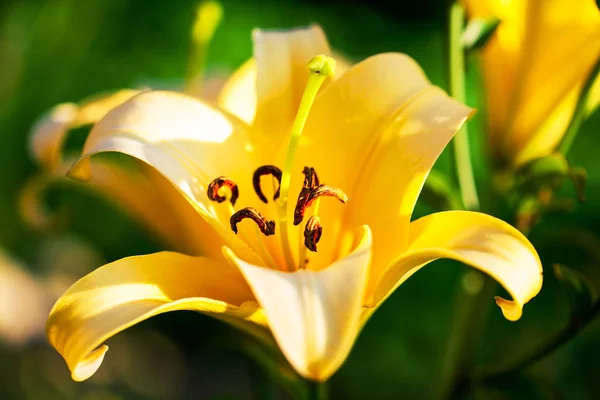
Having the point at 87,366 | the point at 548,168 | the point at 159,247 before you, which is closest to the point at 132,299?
the point at 87,366

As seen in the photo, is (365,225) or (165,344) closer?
(365,225)

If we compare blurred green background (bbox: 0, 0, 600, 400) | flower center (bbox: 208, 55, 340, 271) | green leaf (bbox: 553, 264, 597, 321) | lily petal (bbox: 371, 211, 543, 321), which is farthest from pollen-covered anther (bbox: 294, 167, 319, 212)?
blurred green background (bbox: 0, 0, 600, 400)

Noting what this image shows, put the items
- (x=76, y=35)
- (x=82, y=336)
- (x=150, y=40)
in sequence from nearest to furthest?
(x=82, y=336) → (x=76, y=35) → (x=150, y=40)

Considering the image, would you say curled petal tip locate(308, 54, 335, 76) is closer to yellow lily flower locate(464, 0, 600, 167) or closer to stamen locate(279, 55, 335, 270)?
stamen locate(279, 55, 335, 270)

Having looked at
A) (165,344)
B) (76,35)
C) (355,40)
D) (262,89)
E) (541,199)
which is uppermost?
(262,89)

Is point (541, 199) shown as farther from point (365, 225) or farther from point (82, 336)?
point (82, 336)

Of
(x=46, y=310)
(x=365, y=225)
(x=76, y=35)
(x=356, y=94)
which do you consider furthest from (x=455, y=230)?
(x=76, y=35)

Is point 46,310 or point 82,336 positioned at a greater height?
point 82,336
